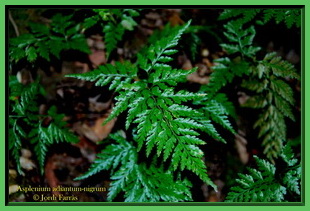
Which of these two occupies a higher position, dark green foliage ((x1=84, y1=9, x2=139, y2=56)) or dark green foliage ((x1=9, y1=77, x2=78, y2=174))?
dark green foliage ((x1=84, y1=9, x2=139, y2=56))

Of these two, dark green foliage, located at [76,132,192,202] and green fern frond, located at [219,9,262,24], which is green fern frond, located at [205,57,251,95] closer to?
green fern frond, located at [219,9,262,24]

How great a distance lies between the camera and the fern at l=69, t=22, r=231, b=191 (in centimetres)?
217

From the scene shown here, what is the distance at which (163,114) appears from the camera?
A: 7.64 ft

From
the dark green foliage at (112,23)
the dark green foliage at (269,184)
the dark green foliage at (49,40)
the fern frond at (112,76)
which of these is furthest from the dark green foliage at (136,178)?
the dark green foliage at (49,40)

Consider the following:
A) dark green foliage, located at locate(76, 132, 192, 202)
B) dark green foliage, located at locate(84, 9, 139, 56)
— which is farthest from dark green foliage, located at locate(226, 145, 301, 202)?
dark green foliage, located at locate(84, 9, 139, 56)

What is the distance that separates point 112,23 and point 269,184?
8.12 feet

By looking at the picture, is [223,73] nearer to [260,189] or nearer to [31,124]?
[260,189]

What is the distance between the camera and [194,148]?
2.17m

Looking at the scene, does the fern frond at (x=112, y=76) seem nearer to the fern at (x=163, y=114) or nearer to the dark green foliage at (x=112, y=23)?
the fern at (x=163, y=114)

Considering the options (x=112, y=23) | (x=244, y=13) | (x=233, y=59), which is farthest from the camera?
(x=233, y=59)

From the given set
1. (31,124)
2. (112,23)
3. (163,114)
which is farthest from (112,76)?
(31,124)

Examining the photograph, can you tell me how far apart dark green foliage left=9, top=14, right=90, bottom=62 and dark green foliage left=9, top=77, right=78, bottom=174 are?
1.24 feet

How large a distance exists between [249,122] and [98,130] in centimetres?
204

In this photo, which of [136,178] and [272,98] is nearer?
[136,178]
